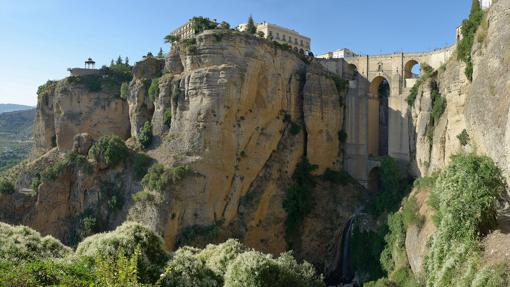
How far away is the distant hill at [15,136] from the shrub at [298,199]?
50839mm

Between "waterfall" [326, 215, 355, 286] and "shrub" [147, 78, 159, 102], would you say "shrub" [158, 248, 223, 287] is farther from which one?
"shrub" [147, 78, 159, 102]

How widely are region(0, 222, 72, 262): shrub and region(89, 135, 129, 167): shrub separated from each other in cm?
1509

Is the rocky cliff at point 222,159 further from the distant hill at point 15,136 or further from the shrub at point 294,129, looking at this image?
the distant hill at point 15,136

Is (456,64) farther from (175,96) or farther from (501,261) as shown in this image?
(175,96)

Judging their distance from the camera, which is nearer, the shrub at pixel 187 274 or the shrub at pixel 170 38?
the shrub at pixel 187 274

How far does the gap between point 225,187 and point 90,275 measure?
21.0 m

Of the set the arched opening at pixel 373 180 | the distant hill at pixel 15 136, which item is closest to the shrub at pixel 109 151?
the arched opening at pixel 373 180

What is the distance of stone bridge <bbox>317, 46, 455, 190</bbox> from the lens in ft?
122

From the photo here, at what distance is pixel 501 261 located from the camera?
53.4ft

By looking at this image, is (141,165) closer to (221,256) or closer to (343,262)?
(221,256)

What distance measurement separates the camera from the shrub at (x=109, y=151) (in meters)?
34.2

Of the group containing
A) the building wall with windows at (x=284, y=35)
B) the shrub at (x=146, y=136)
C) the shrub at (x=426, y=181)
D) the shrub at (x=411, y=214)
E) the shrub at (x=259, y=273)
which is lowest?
the shrub at (x=259, y=273)

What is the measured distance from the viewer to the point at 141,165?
3347cm

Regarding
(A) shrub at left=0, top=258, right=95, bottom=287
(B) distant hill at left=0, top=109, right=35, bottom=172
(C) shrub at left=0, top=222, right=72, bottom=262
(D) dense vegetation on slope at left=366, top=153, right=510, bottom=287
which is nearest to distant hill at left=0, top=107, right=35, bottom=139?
(B) distant hill at left=0, top=109, right=35, bottom=172
